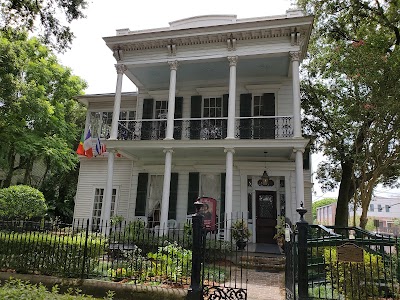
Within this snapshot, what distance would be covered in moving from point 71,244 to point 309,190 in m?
9.83

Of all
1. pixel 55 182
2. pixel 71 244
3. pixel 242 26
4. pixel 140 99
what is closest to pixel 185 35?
pixel 242 26

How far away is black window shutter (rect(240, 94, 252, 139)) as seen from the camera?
12.2 meters

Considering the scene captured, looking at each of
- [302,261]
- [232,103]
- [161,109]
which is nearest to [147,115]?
[161,109]

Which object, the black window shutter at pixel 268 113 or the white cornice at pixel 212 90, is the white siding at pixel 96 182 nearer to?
the white cornice at pixel 212 90

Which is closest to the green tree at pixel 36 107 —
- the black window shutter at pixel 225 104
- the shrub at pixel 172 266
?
the black window shutter at pixel 225 104

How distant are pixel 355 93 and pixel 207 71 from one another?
19.8 ft

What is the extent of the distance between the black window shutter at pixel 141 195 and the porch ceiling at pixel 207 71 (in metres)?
4.52

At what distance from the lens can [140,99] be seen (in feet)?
47.6

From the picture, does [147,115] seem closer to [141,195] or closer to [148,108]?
[148,108]

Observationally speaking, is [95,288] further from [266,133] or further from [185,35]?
[185,35]

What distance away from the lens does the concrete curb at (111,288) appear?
5.61 meters

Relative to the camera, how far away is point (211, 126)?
12.3 metres

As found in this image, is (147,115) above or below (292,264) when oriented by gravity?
above

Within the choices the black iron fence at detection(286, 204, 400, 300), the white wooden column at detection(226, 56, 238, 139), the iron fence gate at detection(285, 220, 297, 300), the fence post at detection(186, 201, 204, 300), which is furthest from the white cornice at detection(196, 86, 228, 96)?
the black iron fence at detection(286, 204, 400, 300)
